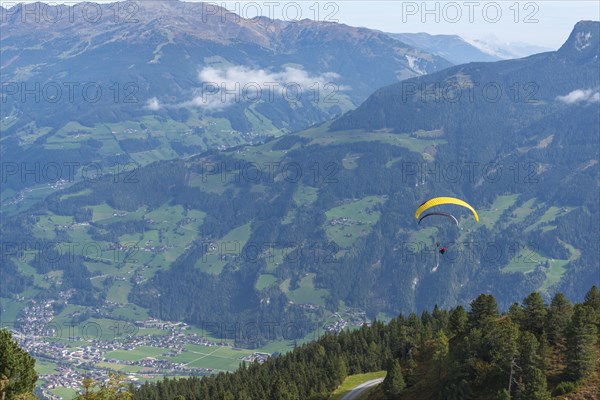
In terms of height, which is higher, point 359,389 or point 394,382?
point 394,382

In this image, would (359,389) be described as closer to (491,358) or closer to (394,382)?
(394,382)

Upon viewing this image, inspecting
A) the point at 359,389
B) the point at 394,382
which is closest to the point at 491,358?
the point at 394,382

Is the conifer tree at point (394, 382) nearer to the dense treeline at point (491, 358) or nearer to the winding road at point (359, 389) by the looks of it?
the dense treeline at point (491, 358)

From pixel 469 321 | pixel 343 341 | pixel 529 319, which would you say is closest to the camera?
pixel 529 319

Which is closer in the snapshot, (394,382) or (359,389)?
(394,382)

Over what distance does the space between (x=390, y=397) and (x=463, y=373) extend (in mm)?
18812

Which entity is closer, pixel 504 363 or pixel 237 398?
pixel 504 363

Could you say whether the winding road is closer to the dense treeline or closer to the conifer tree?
the dense treeline

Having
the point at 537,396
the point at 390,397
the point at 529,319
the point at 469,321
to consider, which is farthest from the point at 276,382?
the point at 537,396

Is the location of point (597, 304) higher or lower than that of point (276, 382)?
higher

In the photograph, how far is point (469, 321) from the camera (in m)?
101

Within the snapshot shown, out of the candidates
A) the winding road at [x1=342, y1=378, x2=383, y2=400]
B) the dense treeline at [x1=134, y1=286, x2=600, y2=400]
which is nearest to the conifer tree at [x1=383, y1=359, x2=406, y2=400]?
the dense treeline at [x1=134, y1=286, x2=600, y2=400]

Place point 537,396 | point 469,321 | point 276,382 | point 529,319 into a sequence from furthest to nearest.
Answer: point 276,382 < point 469,321 < point 529,319 < point 537,396

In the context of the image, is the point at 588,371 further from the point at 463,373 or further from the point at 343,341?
the point at 343,341
